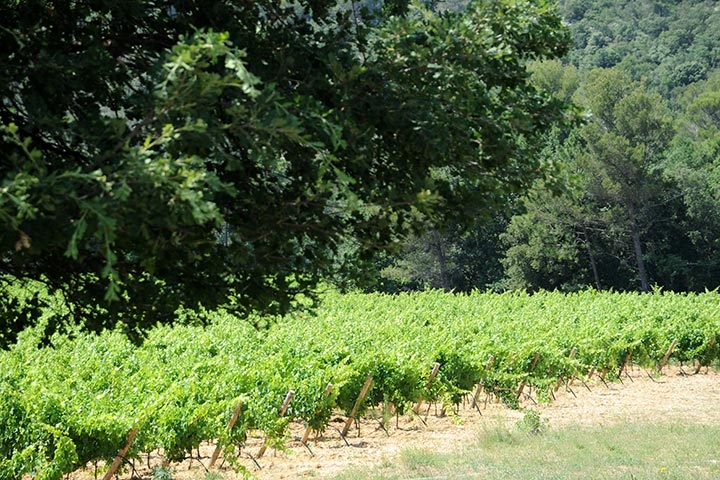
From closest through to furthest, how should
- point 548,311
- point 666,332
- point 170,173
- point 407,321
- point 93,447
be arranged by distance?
point 170,173
point 93,447
point 666,332
point 407,321
point 548,311

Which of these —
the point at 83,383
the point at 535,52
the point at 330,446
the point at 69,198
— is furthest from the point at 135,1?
the point at 330,446

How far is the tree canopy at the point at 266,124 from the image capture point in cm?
329

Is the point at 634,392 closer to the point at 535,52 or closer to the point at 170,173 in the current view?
the point at 535,52

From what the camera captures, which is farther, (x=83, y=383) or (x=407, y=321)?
(x=407, y=321)

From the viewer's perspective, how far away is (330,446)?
481 inches

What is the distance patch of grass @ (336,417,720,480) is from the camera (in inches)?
356

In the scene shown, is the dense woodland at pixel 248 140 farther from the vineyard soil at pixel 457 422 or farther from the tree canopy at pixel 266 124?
the vineyard soil at pixel 457 422

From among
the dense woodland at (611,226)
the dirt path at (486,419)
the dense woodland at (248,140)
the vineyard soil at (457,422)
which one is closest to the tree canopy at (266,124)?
the dense woodland at (248,140)

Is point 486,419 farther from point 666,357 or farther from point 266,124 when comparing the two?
point 266,124

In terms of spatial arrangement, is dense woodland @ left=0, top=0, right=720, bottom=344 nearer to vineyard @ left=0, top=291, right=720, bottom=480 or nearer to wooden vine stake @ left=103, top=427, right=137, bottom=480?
vineyard @ left=0, top=291, right=720, bottom=480

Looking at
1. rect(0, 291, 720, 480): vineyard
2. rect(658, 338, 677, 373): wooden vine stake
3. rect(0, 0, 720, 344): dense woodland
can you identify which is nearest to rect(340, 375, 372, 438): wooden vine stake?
rect(0, 291, 720, 480): vineyard

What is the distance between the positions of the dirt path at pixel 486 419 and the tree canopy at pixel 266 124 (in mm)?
6183

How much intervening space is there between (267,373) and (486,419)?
4855mm

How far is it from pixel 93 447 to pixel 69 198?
640cm
